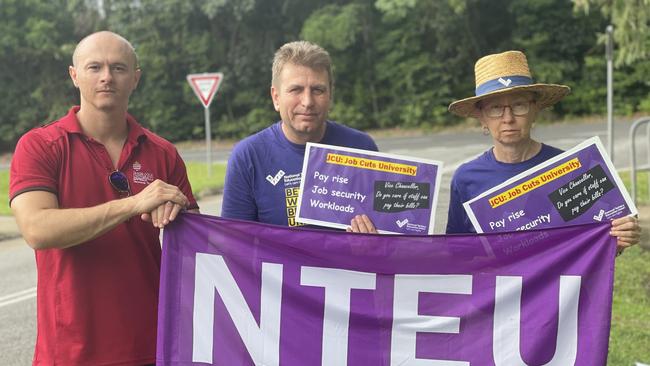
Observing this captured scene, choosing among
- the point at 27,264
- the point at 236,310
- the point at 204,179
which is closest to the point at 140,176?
the point at 236,310

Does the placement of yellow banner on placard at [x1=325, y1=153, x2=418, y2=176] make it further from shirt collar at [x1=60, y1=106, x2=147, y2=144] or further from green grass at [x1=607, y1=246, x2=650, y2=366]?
green grass at [x1=607, y1=246, x2=650, y2=366]

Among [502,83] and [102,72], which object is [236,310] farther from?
[502,83]

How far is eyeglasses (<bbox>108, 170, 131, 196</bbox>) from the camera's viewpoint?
9.11 ft

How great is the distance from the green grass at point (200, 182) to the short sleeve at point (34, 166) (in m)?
11.7

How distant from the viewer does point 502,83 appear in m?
3.25

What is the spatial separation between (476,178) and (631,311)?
3.16 m

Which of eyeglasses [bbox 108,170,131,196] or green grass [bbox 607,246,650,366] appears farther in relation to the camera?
green grass [bbox 607,246,650,366]

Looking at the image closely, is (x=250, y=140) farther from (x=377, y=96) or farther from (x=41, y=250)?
(x=377, y=96)

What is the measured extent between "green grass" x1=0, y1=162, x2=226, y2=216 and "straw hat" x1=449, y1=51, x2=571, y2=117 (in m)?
11.4

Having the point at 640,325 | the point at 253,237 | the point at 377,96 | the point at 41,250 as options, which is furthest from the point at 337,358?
the point at 377,96

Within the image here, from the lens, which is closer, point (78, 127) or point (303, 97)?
point (78, 127)

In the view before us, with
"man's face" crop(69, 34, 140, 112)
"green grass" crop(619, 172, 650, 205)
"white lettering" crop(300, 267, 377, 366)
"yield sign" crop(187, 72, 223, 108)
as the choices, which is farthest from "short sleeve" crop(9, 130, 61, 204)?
"yield sign" crop(187, 72, 223, 108)

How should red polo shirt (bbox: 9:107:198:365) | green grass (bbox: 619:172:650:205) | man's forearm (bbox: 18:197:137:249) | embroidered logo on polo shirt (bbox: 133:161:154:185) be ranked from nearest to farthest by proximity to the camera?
man's forearm (bbox: 18:197:137:249)
red polo shirt (bbox: 9:107:198:365)
embroidered logo on polo shirt (bbox: 133:161:154:185)
green grass (bbox: 619:172:650:205)

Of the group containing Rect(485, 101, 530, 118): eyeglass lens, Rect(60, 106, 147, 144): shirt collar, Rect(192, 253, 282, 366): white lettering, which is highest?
Rect(485, 101, 530, 118): eyeglass lens
